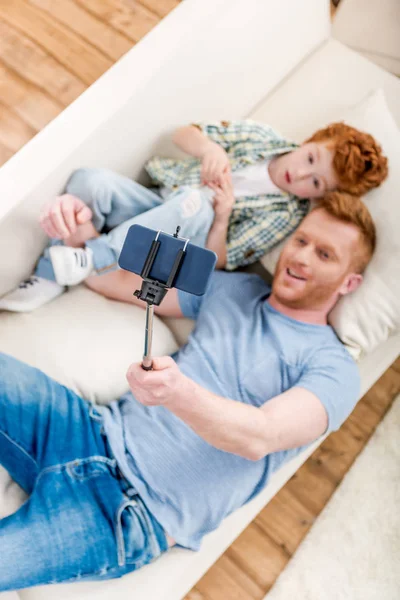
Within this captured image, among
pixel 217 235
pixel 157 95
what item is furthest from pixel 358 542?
pixel 157 95

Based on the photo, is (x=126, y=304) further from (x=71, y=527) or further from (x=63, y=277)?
(x=71, y=527)

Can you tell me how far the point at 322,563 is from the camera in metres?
1.46

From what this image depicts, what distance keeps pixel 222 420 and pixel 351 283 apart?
516mm

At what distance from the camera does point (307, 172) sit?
4.48 ft

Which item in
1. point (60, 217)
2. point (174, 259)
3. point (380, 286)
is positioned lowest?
point (60, 217)

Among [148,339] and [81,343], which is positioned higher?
[148,339]

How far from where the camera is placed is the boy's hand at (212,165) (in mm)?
1371

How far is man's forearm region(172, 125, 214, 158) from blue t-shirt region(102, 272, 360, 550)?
1.17 feet

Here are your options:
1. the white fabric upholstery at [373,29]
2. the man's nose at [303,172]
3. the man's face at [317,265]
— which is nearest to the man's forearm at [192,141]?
the man's nose at [303,172]

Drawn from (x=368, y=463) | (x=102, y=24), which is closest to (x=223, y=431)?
(x=368, y=463)

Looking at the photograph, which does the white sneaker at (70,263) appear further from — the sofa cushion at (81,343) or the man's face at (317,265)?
the man's face at (317,265)

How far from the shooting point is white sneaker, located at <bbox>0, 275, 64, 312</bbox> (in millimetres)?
1285

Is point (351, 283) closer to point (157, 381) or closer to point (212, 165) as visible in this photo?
point (212, 165)

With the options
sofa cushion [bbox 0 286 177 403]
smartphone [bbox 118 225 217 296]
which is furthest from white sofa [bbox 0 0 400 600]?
smartphone [bbox 118 225 217 296]
